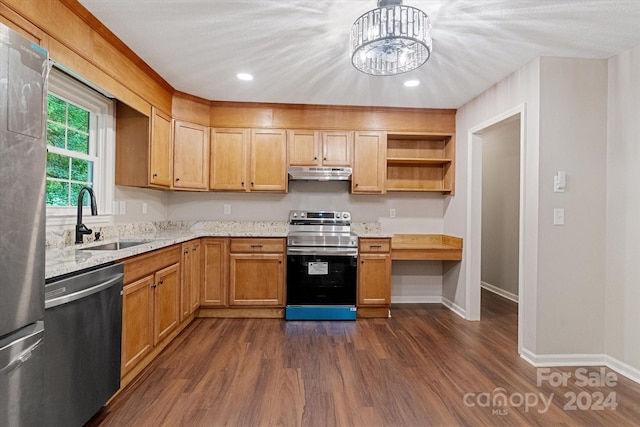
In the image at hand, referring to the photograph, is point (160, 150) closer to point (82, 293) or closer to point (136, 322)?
point (136, 322)

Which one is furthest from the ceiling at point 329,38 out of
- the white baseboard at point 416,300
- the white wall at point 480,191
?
the white baseboard at point 416,300

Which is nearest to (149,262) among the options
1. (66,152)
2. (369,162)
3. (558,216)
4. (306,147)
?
(66,152)

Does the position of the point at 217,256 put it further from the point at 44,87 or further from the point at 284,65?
the point at 44,87

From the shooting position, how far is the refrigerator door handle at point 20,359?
3.52ft

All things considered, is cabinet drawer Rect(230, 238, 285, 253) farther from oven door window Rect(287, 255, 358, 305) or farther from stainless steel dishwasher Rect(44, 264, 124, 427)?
stainless steel dishwasher Rect(44, 264, 124, 427)

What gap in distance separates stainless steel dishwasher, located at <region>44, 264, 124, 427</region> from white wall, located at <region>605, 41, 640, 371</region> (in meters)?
3.47

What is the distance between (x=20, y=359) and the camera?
1122 millimetres

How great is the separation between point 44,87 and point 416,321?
3.38 metres

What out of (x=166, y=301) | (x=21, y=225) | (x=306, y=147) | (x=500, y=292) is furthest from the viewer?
(x=500, y=292)

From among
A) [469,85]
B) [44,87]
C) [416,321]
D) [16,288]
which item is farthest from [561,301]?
[44,87]

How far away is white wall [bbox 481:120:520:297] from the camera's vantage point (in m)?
4.02

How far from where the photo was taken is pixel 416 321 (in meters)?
3.24

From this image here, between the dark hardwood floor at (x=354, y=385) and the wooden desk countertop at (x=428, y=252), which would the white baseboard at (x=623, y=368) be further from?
the wooden desk countertop at (x=428, y=252)

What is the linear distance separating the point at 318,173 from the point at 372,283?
137cm
